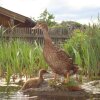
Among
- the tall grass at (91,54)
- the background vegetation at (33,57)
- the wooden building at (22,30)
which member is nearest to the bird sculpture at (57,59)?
the background vegetation at (33,57)

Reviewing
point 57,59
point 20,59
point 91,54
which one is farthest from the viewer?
point 91,54

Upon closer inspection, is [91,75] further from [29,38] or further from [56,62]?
[29,38]

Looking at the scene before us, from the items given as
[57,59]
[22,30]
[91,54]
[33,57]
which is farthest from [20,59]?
[22,30]

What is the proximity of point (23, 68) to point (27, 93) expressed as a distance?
3847 millimetres

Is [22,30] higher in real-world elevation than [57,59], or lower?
higher

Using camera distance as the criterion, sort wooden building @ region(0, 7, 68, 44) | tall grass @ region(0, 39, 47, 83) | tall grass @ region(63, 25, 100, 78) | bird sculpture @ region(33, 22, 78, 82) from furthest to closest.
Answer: wooden building @ region(0, 7, 68, 44)
tall grass @ region(63, 25, 100, 78)
tall grass @ region(0, 39, 47, 83)
bird sculpture @ region(33, 22, 78, 82)

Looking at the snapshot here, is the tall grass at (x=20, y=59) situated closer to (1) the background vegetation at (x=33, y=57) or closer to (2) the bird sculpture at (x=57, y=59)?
(1) the background vegetation at (x=33, y=57)

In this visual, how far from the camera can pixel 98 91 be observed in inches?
454

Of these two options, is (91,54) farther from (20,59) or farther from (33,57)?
(20,59)

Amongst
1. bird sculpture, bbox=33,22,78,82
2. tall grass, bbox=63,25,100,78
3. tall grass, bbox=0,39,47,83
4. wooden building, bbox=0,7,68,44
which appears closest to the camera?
bird sculpture, bbox=33,22,78,82

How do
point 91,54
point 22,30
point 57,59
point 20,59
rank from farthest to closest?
point 22,30
point 91,54
point 20,59
point 57,59

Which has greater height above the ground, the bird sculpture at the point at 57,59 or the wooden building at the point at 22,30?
the wooden building at the point at 22,30

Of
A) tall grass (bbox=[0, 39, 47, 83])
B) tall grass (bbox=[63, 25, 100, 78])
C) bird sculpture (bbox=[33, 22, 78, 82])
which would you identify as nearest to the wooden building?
tall grass (bbox=[63, 25, 100, 78])

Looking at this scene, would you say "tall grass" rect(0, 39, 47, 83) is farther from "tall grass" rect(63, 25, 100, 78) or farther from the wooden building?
the wooden building
